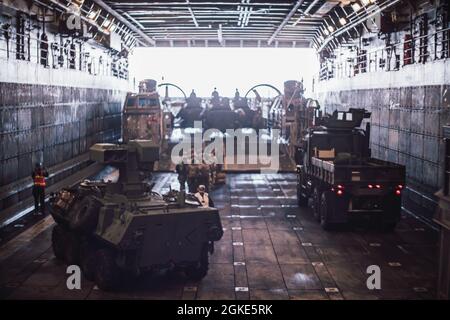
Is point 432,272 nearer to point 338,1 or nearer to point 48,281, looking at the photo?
point 48,281

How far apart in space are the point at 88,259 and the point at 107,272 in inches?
32.9

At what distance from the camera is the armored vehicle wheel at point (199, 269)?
44.2 ft

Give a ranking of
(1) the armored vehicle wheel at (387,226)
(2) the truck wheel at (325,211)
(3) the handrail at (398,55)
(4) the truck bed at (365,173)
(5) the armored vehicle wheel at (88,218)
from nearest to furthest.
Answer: (5) the armored vehicle wheel at (88,218) → (4) the truck bed at (365,173) → (2) the truck wheel at (325,211) → (1) the armored vehicle wheel at (387,226) → (3) the handrail at (398,55)

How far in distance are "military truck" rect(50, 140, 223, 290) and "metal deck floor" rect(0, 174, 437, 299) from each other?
0.51 metres

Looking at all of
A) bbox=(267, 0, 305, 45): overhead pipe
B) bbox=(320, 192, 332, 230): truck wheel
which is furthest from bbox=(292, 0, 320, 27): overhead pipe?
bbox=(320, 192, 332, 230): truck wheel

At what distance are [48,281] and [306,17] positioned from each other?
25.5 metres

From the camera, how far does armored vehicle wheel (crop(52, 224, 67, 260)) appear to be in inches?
591

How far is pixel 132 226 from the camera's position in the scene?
12414 mm

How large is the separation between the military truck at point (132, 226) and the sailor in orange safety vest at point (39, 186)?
572 centimetres

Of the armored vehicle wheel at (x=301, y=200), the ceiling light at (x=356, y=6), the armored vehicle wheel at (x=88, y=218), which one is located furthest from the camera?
the ceiling light at (x=356, y=6)

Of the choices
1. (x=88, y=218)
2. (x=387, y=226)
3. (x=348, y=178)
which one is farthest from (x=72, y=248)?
(x=387, y=226)

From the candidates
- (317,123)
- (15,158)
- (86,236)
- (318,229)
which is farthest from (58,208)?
(317,123)

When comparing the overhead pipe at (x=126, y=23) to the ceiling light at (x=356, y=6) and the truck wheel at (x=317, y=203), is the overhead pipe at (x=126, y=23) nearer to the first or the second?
the ceiling light at (x=356, y=6)

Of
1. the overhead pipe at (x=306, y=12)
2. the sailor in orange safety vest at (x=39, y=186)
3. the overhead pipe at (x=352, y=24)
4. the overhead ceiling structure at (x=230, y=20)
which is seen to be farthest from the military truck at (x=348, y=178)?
the overhead pipe at (x=306, y=12)
